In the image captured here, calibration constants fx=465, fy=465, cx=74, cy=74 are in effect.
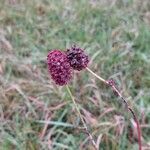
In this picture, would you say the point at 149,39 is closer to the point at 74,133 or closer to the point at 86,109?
the point at 86,109

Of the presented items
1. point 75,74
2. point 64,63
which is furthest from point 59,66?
point 75,74

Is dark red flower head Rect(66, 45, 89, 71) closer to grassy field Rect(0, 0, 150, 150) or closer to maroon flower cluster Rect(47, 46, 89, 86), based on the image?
maroon flower cluster Rect(47, 46, 89, 86)

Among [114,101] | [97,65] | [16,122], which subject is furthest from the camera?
[97,65]

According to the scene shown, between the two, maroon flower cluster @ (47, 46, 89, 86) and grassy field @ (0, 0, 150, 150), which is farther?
grassy field @ (0, 0, 150, 150)

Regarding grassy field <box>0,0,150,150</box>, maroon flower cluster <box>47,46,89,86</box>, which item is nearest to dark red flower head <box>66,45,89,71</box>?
maroon flower cluster <box>47,46,89,86</box>

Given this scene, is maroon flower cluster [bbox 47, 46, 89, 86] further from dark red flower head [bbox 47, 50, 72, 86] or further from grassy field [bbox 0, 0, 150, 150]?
grassy field [bbox 0, 0, 150, 150]

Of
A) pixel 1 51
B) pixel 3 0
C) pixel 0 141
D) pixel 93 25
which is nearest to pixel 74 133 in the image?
pixel 0 141

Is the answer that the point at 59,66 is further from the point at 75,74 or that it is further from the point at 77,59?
the point at 75,74

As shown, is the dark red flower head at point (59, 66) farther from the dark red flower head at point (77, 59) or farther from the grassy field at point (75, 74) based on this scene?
the grassy field at point (75, 74)
